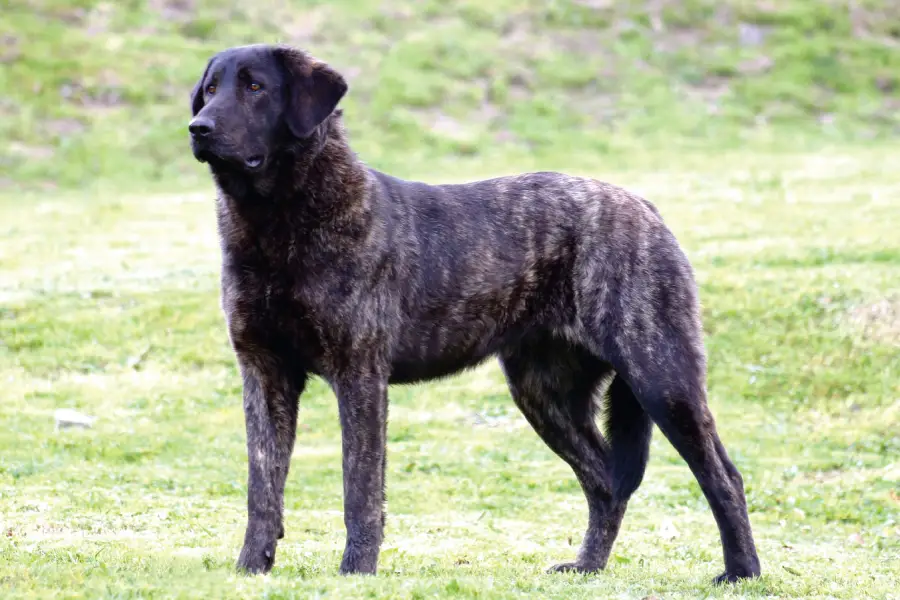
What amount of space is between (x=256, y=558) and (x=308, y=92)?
255cm

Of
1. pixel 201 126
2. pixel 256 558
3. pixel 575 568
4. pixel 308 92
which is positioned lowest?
pixel 575 568

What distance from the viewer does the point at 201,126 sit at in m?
6.68

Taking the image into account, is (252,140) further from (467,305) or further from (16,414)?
(16,414)

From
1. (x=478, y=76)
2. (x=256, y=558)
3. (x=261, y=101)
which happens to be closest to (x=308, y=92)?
(x=261, y=101)

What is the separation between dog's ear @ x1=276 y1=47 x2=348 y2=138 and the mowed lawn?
2.43m

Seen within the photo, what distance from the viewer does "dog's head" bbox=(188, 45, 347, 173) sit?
6844mm

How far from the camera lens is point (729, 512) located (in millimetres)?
7359

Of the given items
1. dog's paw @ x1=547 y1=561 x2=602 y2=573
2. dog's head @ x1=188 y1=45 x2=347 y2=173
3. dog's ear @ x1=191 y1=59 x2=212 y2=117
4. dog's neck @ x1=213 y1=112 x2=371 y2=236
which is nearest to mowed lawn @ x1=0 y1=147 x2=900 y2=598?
dog's paw @ x1=547 y1=561 x2=602 y2=573

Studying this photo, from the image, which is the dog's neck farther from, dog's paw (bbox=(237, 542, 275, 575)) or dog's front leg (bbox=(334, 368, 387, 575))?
dog's paw (bbox=(237, 542, 275, 575))

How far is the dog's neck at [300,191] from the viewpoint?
7.07 m

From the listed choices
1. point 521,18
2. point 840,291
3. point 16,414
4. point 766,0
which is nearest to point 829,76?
point 766,0

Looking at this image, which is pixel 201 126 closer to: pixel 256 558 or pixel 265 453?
pixel 265 453

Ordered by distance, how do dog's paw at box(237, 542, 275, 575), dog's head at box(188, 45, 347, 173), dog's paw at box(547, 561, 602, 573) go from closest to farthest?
dog's head at box(188, 45, 347, 173)
dog's paw at box(237, 542, 275, 575)
dog's paw at box(547, 561, 602, 573)

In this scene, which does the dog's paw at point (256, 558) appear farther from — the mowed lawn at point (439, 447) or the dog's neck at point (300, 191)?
the dog's neck at point (300, 191)
